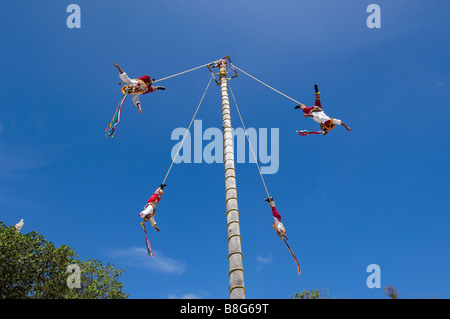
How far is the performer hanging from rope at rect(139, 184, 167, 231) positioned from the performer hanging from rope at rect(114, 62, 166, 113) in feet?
10.9

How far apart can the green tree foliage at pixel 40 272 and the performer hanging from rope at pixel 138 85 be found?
1492cm

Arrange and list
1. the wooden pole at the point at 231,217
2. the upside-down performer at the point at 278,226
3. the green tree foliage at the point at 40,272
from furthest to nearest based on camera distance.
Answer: the green tree foliage at the point at 40,272
the upside-down performer at the point at 278,226
the wooden pole at the point at 231,217

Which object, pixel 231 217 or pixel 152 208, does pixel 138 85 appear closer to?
pixel 152 208

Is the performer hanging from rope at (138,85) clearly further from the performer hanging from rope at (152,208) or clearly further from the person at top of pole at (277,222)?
the person at top of pole at (277,222)

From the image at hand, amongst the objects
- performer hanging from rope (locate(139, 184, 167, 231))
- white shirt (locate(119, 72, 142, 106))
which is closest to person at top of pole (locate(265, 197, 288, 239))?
performer hanging from rope (locate(139, 184, 167, 231))

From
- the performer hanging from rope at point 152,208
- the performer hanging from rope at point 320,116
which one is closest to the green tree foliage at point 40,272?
the performer hanging from rope at point 152,208

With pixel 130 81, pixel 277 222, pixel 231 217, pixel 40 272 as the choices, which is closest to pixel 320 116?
pixel 277 222

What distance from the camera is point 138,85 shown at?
11.7 m

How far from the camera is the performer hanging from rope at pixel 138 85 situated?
1141 centimetres

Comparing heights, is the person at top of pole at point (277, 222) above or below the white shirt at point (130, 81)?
below

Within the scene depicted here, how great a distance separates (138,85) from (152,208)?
4.74m

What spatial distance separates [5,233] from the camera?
66.4 feet
